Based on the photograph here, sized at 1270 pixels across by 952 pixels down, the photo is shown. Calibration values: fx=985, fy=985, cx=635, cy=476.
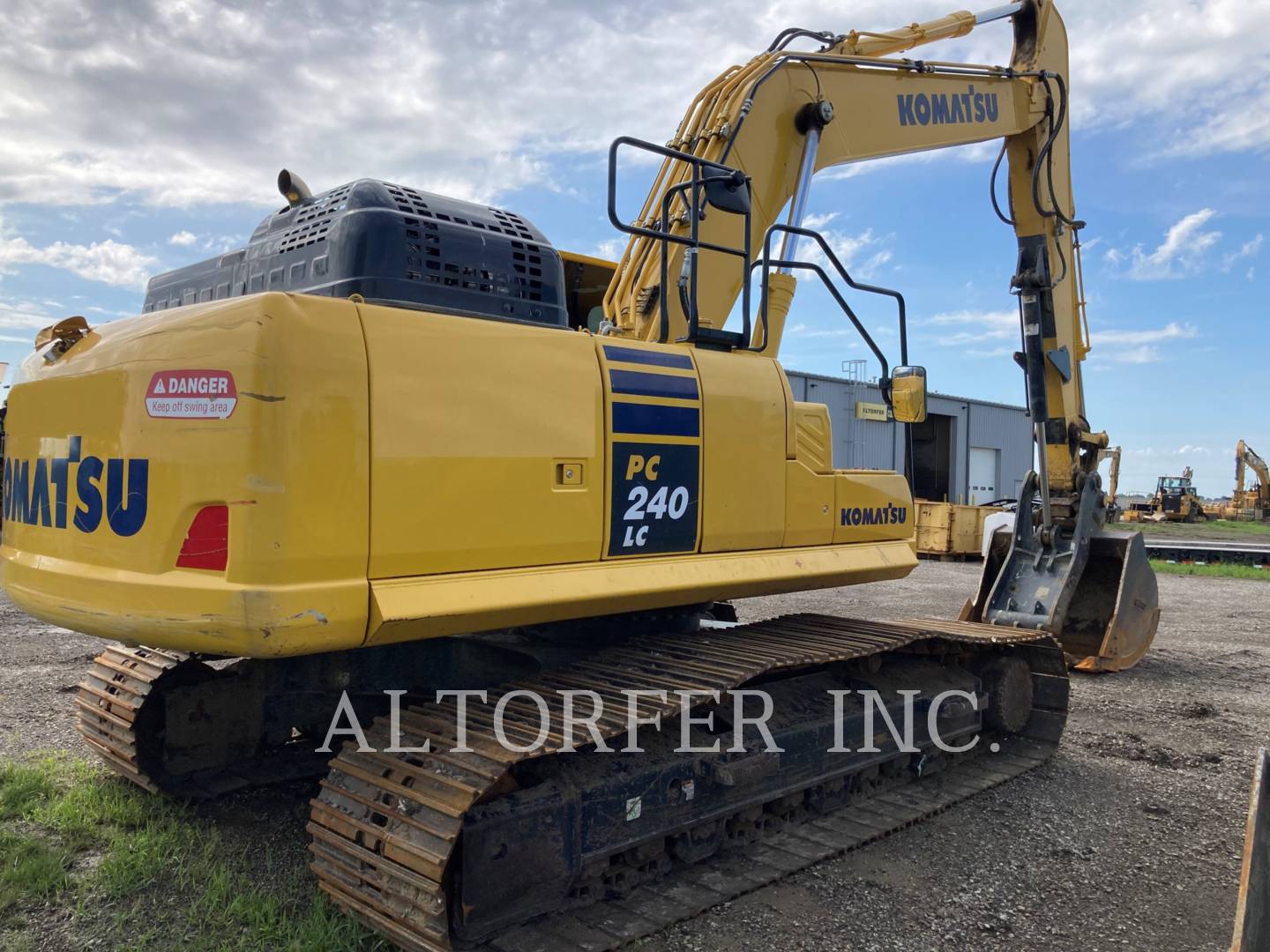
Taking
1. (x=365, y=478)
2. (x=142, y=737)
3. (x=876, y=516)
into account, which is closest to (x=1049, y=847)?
(x=876, y=516)

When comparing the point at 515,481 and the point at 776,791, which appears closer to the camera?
the point at 515,481

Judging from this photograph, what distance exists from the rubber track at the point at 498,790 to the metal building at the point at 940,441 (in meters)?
21.0

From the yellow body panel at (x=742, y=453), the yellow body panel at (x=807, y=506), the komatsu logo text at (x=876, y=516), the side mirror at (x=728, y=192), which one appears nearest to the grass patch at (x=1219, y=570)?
the komatsu logo text at (x=876, y=516)

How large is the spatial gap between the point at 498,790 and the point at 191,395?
1.60 m

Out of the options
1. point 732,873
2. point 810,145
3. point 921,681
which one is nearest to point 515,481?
point 732,873

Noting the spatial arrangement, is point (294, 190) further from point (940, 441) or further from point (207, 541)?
point (940, 441)

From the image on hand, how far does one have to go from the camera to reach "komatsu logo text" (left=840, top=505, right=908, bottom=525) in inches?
188

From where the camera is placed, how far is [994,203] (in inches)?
316

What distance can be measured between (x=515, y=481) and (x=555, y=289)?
1052 millimetres

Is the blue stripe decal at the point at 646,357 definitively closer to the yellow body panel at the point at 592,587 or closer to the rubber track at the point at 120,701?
the yellow body panel at the point at 592,587

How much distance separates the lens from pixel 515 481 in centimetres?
334

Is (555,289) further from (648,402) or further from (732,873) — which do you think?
(732,873)

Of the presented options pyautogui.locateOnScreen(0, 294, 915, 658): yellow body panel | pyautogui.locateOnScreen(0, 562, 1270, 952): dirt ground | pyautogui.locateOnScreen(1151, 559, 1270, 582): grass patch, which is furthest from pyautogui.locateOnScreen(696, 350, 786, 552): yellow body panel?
pyautogui.locateOnScreen(1151, 559, 1270, 582): grass patch

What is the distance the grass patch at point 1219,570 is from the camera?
17766mm
